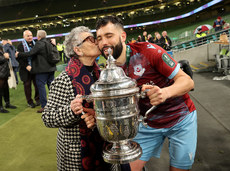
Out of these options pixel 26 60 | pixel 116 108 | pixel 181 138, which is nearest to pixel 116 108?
pixel 116 108

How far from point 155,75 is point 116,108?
0.80 meters

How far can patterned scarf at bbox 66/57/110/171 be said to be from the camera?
57.4 inches

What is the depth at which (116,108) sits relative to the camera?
2.93 ft

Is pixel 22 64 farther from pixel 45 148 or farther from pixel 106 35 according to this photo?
pixel 106 35

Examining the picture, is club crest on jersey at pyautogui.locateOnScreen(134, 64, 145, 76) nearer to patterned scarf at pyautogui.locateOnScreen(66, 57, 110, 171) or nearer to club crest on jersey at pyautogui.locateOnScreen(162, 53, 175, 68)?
club crest on jersey at pyautogui.locateOnScreen(162, 53, 175, 68)

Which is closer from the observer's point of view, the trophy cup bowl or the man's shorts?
the trophy cup bowl

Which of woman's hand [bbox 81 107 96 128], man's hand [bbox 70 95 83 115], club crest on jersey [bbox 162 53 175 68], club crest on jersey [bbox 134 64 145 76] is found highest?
club crest on jersey [bbox 162 53 175 68]

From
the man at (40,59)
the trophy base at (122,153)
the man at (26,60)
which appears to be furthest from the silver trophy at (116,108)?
the man at (26,60)

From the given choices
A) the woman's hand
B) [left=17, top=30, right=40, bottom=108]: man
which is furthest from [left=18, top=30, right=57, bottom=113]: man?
the woman's hand

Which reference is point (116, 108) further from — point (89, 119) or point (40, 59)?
point (40, 59)

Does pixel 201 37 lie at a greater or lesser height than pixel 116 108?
greater

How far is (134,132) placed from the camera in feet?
3.17

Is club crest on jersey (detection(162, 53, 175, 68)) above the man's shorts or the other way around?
above

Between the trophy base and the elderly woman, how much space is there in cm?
45
